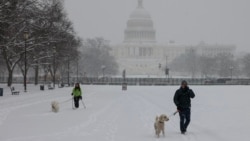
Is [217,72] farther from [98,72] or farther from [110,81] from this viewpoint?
[110,81]

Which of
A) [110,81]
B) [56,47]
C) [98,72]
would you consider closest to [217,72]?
[98,72]

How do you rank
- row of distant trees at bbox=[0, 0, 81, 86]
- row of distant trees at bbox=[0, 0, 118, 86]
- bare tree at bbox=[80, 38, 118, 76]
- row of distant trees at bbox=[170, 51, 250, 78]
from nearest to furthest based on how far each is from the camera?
row of distant trees at bbox=[0, 0, 81, 86] → row of distant trees at bbox=[0, 0, 118, 86] → bare tree at bbox=[80, 38, 118, 76] → row of distant trees at bbox=[170, 51, 250, 78]

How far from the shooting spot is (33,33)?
5322cm

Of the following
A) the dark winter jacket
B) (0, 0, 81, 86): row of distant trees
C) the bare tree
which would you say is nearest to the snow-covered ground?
the dark winter jacket

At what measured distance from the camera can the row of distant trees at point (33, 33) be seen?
4002cm

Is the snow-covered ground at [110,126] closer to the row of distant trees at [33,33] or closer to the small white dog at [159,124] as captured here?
the small white dog at [159,124]

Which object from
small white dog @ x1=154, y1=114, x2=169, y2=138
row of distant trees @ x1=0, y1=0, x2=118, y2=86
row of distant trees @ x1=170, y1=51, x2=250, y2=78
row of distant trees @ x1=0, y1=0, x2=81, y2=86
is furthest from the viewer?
row of distant trees @ x1=170, y1=51, x2=250, y2=78

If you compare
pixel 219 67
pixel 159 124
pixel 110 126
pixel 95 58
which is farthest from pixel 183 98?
pixel 219 67

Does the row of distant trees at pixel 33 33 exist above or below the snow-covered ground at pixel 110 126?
above

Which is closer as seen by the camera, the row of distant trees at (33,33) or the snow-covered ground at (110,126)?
the snow-covered ground at (110,126)

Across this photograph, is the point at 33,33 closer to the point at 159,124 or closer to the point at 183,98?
the point at 183,98

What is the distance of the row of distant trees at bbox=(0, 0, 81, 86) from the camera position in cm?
4002

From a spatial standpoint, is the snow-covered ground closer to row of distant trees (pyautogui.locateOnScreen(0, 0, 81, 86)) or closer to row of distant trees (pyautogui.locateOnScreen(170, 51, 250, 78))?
row of distant trees (pyautogui.locateOnScreen(0, 0, 81, 86))

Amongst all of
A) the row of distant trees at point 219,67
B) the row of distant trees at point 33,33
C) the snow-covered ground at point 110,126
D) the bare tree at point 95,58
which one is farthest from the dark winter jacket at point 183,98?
the bare tree at point 95,58
